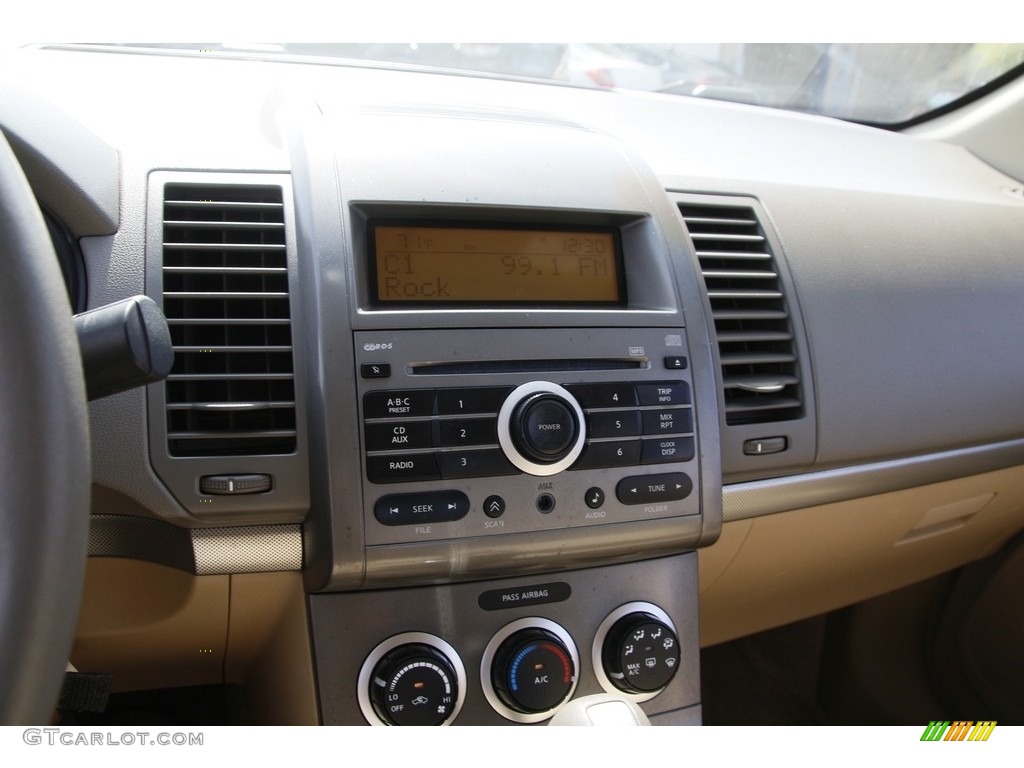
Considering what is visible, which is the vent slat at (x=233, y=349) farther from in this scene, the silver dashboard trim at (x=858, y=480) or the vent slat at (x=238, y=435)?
the silver dashboard trim at (x=858, y=480)

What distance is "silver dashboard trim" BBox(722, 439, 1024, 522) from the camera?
103cm

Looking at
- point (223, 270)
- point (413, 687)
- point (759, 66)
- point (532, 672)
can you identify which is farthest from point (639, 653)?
point (759, 66)

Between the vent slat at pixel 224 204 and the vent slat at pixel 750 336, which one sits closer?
the vent slat at pixel 224 204

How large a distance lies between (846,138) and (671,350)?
0.74 metres

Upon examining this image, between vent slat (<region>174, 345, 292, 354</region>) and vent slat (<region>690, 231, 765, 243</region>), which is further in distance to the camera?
vent slat (<region>690, 231, 765, 243</region>)

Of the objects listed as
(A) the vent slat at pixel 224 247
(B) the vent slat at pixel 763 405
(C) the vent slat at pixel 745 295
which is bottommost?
(B) the vent slat at pixel 763 405

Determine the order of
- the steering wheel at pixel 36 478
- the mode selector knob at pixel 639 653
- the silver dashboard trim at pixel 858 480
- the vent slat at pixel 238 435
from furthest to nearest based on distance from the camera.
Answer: the silver dashboard trim at pixel 858 480
the mode selector knob at pixel 639 653
the vent slat at pixel 238 435
the steering wheel at pixel 36 478

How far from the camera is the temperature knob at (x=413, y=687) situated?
861 mm

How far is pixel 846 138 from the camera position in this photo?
4.79 ft

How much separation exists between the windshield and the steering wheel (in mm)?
821

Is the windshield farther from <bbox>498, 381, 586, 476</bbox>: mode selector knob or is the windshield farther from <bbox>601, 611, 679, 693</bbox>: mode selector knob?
<bbox>601, 611, 679, 693</bbox>: mode selector knob

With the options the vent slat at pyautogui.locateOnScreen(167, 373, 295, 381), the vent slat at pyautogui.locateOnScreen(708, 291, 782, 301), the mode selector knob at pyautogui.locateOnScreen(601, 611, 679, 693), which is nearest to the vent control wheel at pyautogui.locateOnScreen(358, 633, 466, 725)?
the mode selector knob at pyautogui.locateOnScreen(601, 611, 679, 693)

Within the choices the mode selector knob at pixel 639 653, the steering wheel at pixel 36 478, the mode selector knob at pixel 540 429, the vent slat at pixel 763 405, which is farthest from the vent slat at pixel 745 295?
the steering wheel at pixel 36 478

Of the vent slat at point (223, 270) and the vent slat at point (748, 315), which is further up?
the vent slat at point (223, 270)
